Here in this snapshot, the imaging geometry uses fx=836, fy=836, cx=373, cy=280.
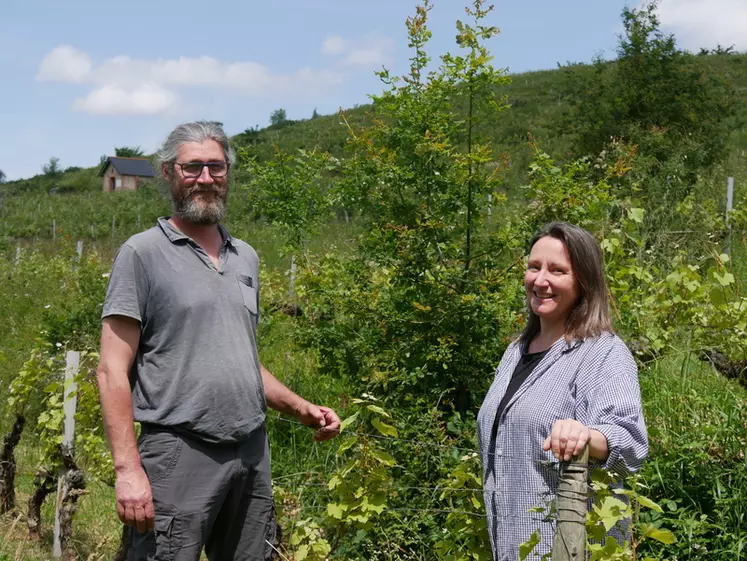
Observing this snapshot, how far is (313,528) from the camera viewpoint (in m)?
3.44

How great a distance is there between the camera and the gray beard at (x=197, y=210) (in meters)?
2.74

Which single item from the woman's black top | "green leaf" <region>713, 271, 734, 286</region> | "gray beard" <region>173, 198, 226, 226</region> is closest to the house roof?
"green leaf" <region>713, 271, 734, 286</region>

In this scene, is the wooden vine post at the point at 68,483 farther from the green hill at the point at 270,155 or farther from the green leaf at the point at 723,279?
the green hill at the point at 270,155

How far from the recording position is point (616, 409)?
2.20 m

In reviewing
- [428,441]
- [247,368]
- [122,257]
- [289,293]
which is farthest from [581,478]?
[289,293]

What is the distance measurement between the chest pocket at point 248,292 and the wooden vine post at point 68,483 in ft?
6.68

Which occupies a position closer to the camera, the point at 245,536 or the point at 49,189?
the point at 245,536

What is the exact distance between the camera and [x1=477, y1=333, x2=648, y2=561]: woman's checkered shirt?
7.24 feet

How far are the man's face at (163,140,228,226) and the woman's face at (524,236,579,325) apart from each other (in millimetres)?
1054

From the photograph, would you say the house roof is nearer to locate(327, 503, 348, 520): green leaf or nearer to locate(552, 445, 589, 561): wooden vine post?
locate(327, 503, 348, 520): green leaf

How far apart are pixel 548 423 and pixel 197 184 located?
1.35 m

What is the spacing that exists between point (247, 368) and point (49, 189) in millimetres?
54564

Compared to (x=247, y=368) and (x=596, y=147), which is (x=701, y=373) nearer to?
(x=247, y=368)

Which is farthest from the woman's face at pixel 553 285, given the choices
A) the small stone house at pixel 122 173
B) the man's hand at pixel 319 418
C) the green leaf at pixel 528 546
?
the small stone house at pixel 122 173
